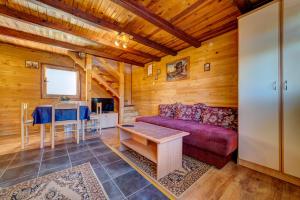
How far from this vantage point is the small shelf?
71.6 inches

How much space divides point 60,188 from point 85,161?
0.66 metres

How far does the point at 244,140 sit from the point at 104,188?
7.05 ft

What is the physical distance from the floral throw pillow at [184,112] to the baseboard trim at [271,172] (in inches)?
50.8

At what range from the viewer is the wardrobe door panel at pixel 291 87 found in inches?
60.1

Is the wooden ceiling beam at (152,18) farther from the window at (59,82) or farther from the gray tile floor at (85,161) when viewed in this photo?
the window at (59,82)

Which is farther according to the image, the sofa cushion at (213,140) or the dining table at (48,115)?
the dining table at (48,115)

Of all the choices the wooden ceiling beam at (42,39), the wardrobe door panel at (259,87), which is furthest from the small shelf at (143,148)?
the wooden ceiling beam at (42,39)

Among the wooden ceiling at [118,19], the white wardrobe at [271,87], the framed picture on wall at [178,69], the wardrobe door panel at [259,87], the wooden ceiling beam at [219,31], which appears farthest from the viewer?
the framed picture on wall at [178,69]

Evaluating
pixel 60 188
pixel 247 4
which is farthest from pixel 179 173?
pixel 247 4

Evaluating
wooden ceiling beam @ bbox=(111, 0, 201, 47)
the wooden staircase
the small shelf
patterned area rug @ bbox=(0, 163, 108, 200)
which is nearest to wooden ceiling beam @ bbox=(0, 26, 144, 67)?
the wooden staircase

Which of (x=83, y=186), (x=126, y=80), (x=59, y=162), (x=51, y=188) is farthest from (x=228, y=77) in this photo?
(x=126, y=80)

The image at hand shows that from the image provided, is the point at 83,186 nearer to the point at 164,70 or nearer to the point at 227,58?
the point at 227,58

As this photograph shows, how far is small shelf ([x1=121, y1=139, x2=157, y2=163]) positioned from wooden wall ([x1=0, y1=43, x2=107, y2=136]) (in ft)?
11.9

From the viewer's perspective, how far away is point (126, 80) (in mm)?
5660
